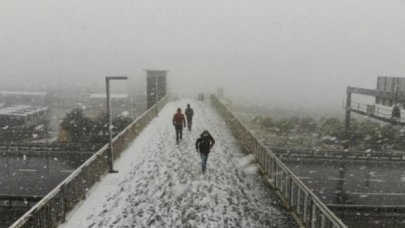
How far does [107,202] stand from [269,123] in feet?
195

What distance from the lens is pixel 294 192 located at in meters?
10.8

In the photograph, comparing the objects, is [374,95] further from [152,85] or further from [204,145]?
[204,145]

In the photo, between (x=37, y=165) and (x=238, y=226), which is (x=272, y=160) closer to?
(x=238, y=226)

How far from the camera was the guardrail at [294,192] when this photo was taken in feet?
27.0

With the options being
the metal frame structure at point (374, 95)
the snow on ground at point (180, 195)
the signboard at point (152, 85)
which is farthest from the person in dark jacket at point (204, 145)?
the signboard at point (152, 85)

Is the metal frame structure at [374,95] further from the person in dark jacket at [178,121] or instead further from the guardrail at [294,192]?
the person in dark jacket at [178,121]

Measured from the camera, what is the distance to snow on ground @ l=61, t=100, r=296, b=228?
966 centimetres

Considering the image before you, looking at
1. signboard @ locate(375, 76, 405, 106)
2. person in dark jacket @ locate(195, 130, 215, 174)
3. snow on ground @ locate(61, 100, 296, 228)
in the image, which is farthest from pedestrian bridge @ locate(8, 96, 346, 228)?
signboard @ locate(375, 76, 405, 106)

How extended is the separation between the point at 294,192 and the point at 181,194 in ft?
11.7

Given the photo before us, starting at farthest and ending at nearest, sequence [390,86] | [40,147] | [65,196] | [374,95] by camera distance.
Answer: [40,147] → [374,95] → [390,86] → [65,196]

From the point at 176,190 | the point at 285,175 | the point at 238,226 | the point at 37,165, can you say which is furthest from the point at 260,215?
the point at 37,165

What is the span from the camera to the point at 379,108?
32875 mm

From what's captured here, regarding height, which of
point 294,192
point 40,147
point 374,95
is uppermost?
point 374,95

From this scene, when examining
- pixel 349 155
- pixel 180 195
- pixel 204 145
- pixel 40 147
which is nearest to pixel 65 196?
pixel 180 195
